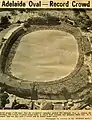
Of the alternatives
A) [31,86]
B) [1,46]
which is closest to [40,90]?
[31,86]

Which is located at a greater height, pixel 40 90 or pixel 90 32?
pixel 90 32

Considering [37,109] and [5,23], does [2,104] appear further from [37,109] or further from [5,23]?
[5,23]

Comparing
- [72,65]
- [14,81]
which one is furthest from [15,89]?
[72,65]
